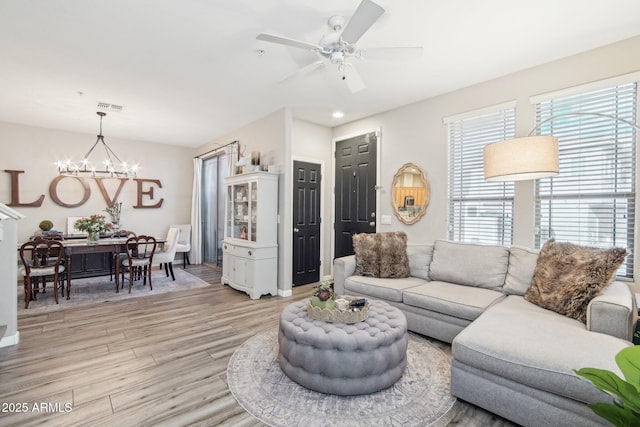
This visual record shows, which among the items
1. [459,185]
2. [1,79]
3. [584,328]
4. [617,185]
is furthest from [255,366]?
[1,79]

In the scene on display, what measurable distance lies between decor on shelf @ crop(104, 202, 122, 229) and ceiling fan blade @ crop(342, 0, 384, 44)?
613 centimetres

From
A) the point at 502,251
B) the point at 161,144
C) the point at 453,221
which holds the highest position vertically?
the point at 161,144

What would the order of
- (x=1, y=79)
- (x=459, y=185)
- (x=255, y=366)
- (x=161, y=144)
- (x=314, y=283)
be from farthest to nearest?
(x=161, y=144) < (x=314, y=283) < (x=459, y=185) < (x=1, y=79) < (x=255, y=366)

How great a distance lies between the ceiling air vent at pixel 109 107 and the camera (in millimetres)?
4545

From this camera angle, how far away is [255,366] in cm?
256

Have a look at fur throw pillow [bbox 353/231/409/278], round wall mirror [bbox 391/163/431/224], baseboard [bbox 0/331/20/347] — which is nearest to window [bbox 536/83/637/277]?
round wall mirror [bbox 391/163/431/224]

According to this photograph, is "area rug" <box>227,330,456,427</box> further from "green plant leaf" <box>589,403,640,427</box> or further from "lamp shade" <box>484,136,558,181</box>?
"lamp shade" <box>484,136,558,181</box>

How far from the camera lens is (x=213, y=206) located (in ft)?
23.5

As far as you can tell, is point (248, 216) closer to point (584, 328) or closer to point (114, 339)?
point (114, 339)

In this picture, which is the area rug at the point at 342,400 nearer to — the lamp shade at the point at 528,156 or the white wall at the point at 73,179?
the lamp shade at the point at 528,156

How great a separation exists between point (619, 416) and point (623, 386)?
0.40ft

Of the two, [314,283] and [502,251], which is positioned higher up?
[502,251]

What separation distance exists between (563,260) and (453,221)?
4.89 ft

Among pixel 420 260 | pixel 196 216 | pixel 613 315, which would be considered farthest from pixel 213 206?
pixel 613 315
